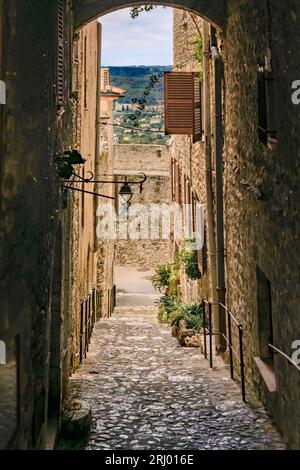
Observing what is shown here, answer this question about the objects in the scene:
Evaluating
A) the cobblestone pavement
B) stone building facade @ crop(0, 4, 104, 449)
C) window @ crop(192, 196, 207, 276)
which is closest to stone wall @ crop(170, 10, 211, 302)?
window @ crop(192, 196, 207, 276)

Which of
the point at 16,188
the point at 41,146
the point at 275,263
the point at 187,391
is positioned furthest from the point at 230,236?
the point at 16,188

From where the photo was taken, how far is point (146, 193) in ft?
94.4

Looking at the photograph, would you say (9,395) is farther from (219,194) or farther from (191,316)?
(191,316)

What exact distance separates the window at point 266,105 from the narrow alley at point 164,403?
3133 mm

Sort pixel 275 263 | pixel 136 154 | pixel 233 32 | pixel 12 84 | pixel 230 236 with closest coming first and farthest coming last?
pixel 12 84
pixel 275 263
pixel 233 32
pixel 230 236
pixel 136 154

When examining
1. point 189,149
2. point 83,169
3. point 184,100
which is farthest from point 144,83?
point 83,169

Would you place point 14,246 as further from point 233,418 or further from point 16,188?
point 233,418

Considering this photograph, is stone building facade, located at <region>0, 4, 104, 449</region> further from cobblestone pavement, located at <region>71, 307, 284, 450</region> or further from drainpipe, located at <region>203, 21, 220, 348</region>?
drainpipe, located at <region>203, 21, 220, 348</region>

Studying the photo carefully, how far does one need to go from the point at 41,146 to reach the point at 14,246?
151 cm

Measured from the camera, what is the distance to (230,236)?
9250 mm

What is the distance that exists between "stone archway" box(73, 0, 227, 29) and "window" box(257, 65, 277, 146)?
11.5 ft

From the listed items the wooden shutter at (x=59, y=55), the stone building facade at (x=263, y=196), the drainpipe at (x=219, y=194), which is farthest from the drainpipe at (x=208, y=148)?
the wooden shutter at (x=59, y=55)

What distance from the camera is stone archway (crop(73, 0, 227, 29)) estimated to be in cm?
935

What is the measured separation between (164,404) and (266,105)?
390 cm
